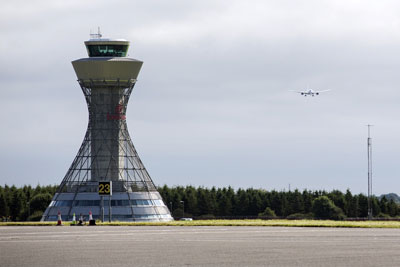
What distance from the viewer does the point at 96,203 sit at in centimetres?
16125

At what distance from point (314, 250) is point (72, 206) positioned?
120947 mm

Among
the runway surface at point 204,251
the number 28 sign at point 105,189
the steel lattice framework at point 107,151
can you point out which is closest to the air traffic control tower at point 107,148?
the steel lattice framework at point 107,151

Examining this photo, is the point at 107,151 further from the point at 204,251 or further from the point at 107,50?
the point at 204,251

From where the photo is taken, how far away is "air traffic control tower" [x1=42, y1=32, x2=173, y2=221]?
164 metres

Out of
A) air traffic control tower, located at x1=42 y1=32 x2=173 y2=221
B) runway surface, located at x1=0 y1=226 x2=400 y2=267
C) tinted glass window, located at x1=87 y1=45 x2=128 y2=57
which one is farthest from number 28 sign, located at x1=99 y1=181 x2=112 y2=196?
tinted glass window, located at x1=87 y1=45 x2=128 y2=57

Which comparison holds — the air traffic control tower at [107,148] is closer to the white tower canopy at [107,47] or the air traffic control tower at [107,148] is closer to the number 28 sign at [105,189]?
the white tower canopy at [107,47]

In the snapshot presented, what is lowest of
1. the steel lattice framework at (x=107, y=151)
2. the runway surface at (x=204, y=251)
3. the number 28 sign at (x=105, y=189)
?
the runway surface at (x=204, y=251)

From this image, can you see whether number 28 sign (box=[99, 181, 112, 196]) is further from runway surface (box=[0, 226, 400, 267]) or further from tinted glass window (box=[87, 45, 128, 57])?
tinted glass window (box=[87, 45, 128, 57])

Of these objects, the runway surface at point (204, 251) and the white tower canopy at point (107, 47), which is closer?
the runway surface at point (204, 251)

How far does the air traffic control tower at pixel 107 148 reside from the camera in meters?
164

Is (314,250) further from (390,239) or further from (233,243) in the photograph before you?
(390,239)

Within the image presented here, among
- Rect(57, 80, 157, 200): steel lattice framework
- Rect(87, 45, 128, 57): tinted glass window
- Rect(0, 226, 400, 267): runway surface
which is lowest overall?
Rect(0, 226, 400, 267): runway surface

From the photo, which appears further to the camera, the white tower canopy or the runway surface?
the white tower canopy

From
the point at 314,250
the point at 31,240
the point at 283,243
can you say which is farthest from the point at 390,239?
the point at 31,240
